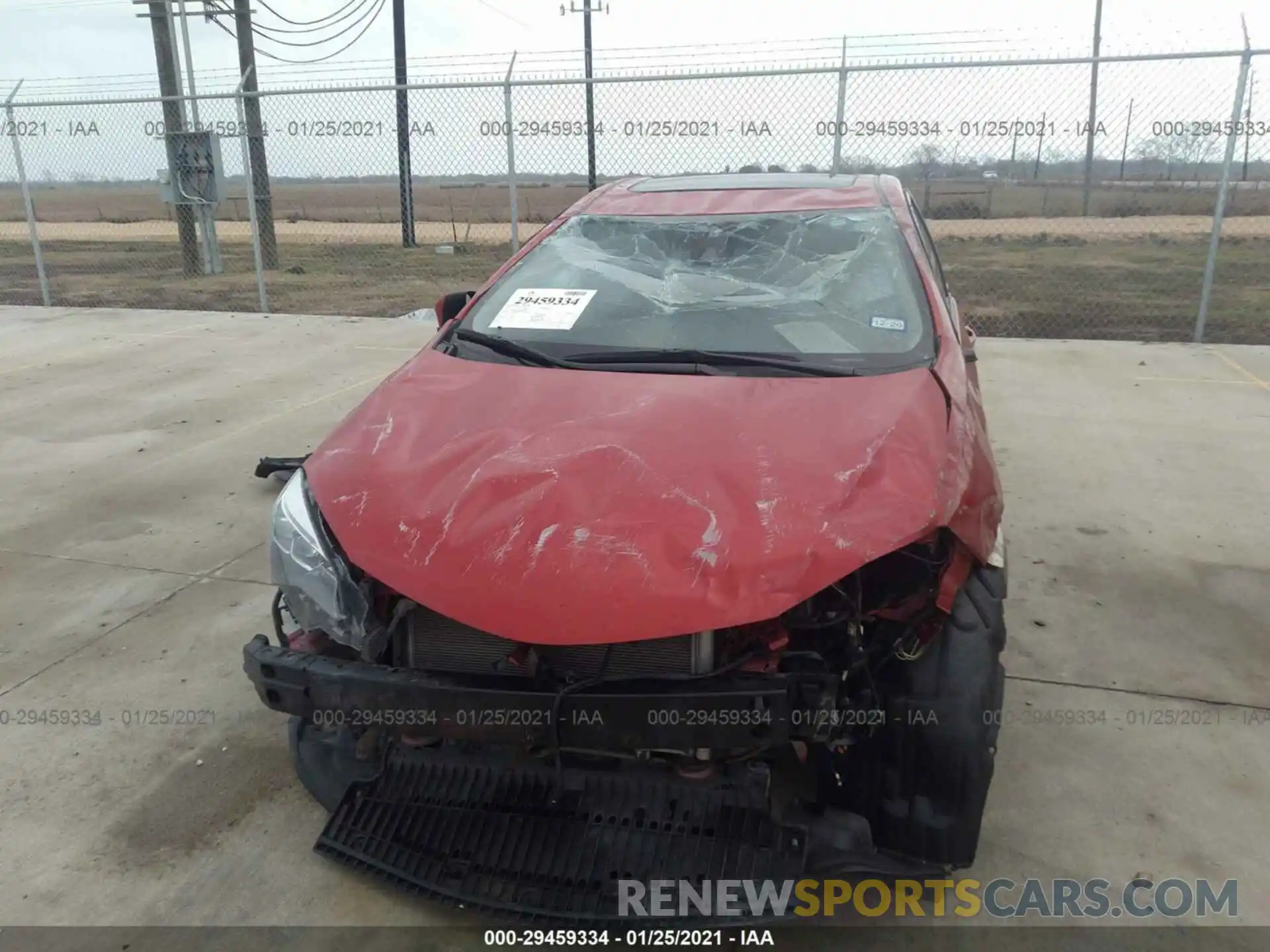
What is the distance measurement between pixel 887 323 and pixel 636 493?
127cm

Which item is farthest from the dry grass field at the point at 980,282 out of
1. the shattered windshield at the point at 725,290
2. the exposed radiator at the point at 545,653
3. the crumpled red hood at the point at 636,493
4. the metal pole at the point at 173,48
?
the exposed radiator at the point at 545,653

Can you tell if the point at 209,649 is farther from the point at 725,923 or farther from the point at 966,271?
the point at 966,271

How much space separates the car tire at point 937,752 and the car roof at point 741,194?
198cm

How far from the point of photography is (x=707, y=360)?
9.27 ft

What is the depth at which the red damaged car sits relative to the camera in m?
2.01

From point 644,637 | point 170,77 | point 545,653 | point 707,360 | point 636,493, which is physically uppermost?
point 170,77

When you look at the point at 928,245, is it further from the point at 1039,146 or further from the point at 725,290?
the point at 1039,146

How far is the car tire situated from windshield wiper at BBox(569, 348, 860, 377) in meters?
0.82

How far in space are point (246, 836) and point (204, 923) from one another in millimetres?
305

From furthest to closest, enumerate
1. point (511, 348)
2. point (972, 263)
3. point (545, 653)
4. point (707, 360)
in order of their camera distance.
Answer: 1. point (972, 263)
2. point (511, 348)
3. point (707, 360)
4. point (545, 653)

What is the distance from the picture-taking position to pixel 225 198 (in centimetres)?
1271

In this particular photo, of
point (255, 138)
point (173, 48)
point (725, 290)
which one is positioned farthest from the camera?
point (173, 48)

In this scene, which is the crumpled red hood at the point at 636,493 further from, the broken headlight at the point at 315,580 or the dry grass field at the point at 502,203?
the dry grass field at the point at 502,203

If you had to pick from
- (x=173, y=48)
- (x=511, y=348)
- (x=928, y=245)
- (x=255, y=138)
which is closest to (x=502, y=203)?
(x=173, y=48)
